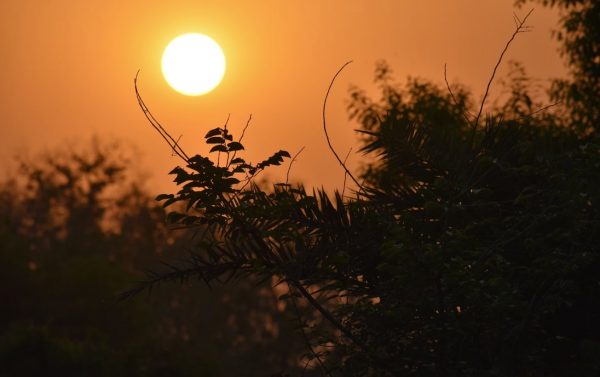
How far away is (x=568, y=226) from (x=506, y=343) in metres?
0.99

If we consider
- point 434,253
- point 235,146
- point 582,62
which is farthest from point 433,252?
point 582,62

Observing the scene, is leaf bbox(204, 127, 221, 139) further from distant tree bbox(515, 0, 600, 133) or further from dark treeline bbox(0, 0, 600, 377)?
distant tree bbox(515, 0, 600, 133)

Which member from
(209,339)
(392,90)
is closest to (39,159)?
(209,339)

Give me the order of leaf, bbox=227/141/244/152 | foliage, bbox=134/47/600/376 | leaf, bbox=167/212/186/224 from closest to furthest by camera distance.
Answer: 1. foliage, bbox=134/47/600/376
2. leaf, bbox=167/212/186/224
3. leaf, bbox=227/141/244/152

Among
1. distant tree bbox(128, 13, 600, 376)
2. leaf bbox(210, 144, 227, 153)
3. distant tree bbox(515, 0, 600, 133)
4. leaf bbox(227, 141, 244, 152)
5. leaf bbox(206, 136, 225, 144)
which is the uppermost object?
distant tree bbox(515, 0, 600, 133)

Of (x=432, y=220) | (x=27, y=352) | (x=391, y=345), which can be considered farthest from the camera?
(x=27, y=352)

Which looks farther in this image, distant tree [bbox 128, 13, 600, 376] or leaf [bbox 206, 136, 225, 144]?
leaf [bbox 206, 136, 225, 144]

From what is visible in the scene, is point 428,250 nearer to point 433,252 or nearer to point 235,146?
point 433,252

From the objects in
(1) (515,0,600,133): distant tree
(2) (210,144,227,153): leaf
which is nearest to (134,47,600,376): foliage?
(2) (210,144,227,153): leaf

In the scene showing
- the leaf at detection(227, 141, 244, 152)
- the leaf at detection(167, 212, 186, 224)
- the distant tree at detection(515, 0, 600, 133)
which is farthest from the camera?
the distant tree at detection(515, 0, 600, 133)

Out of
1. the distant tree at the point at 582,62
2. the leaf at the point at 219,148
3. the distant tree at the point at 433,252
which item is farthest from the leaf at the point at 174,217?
the distant tree at the point at 582,62

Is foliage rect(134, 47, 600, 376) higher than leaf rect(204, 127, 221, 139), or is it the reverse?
leaf rect(204, 127, 221, 139)

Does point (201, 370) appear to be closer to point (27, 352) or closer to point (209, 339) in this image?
point (27, 352)

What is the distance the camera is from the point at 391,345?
263 inches
